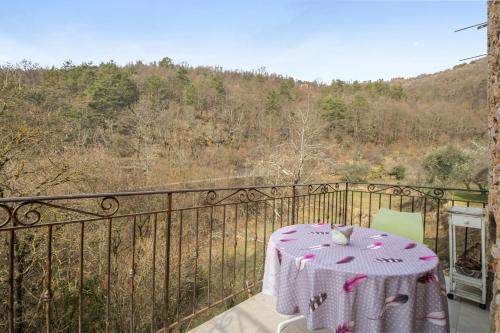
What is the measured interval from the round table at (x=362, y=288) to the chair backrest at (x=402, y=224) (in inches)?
27.3

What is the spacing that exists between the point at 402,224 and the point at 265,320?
50.3 inches

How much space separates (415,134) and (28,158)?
22722 millimetres

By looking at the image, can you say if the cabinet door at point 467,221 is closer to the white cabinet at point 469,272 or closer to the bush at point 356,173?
the white cabinet at point 469,272

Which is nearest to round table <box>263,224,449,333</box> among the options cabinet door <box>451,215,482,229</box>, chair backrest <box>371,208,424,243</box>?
chair backrest <box>371,208,424,243</box>

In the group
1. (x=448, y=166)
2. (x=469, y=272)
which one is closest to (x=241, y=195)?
(x=469, y=272)

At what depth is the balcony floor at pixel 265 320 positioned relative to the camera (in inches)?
80.4

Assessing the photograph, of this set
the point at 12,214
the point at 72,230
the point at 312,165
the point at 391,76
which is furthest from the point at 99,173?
the point at 391,76

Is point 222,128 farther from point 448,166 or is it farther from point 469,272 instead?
point 469,272

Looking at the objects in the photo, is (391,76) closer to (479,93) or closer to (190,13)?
(479,93)

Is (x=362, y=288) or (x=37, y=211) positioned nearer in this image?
(x=362, y=288)

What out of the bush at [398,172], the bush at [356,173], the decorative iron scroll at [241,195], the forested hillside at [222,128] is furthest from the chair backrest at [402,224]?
the bush at [398,172]

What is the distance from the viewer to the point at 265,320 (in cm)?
219

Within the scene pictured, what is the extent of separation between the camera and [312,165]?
47.7 feet

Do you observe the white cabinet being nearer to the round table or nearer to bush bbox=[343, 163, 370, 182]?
the round table
